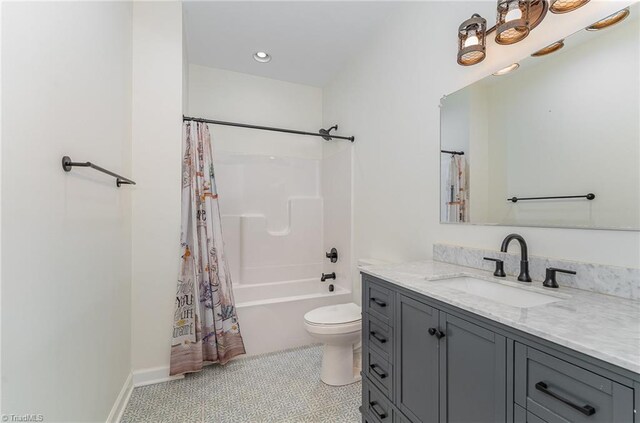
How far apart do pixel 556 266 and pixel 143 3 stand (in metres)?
2.91

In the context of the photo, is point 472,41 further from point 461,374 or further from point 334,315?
point 334,315

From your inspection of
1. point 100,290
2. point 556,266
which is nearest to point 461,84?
point 556,266

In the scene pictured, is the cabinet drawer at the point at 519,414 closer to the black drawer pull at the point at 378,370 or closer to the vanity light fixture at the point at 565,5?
the black drawer pull at the point at 378,370

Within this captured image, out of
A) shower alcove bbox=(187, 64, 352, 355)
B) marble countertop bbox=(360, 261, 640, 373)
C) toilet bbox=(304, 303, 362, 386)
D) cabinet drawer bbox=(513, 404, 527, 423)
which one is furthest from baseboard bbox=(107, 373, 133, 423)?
cabinet drawer bbox=(513, 404, 527, 423)

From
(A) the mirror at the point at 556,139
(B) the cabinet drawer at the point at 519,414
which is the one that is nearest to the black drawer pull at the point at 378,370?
(B) the cabinet drawer at the point at 519,414

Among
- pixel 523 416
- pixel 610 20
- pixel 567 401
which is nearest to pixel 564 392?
pixel 567 401

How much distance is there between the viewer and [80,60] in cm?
117

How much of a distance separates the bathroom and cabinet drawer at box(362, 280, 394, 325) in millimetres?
10

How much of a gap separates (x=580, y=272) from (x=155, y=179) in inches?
94.0

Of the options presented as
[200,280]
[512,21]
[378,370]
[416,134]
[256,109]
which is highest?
[256,109]

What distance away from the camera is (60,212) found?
1.01 metres

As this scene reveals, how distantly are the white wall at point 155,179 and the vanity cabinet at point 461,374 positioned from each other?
143 centimetres

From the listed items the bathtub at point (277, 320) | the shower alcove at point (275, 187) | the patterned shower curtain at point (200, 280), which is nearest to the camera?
the patterned shower curtain at point (200, 280)

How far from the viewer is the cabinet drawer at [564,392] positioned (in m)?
0.60
